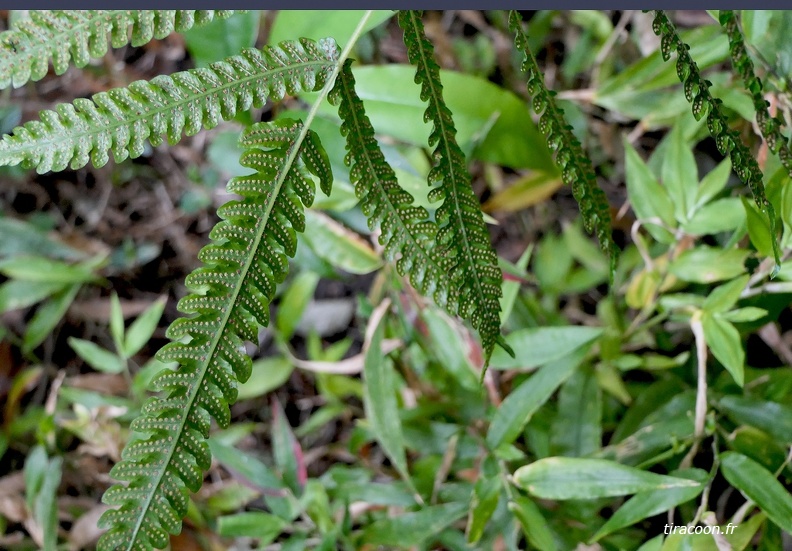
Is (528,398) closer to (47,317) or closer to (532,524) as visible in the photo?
(532,524)

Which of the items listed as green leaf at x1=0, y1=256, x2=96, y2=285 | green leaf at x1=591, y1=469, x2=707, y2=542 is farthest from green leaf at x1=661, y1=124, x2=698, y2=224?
green leaf at x1=0, y1=256, x2=96, y2=285

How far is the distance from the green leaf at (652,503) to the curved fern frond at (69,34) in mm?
703

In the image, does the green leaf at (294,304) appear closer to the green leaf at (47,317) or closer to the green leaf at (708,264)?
the green leaf at (47,317)

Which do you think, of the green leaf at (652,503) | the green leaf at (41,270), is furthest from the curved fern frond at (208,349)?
the green leaf at (41,270)

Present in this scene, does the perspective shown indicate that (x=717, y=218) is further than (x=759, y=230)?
Yes

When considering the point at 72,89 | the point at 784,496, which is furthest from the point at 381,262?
the point at 72,89

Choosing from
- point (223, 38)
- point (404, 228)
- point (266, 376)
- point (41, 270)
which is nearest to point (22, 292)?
point (41, 270)

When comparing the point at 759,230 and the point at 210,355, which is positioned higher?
the point at 759,230

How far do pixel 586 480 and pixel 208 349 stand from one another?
19.4 inches

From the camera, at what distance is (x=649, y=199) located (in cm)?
90

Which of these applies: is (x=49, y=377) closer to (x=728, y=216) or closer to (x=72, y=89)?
(x=72, y=89)

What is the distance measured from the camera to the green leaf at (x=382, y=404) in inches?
36.9

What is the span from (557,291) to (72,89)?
1314 mm

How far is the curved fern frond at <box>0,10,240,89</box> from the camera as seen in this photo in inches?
21.3
